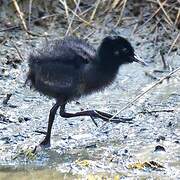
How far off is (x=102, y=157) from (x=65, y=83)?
651 mm

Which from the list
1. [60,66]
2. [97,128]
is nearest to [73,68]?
[60,66]

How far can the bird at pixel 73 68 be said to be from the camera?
5.67 meters

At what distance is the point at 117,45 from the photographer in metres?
5.77

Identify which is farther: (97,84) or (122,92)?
(122,92)

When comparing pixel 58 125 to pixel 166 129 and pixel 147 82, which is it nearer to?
pixel 166 129

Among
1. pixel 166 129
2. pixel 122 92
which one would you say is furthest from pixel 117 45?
pixel 122 92

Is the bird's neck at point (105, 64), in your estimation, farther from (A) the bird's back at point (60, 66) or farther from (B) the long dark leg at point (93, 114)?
(B) the long dark leg at point (93, 114)

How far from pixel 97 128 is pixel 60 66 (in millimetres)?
633

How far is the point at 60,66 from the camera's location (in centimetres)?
569

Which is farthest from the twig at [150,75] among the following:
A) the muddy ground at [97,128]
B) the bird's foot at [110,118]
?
the bird's foot at [110,118]

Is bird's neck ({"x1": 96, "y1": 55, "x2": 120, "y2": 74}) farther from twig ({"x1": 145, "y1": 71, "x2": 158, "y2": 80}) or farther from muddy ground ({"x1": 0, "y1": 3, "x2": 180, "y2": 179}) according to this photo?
twig ({"x1": 145, "y1": 71, "x2": 158, "y2": 80})

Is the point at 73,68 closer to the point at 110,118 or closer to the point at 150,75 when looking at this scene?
the point at 110,118

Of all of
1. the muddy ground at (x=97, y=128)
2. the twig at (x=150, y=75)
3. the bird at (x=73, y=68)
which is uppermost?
the bird at (x=73, y=68)

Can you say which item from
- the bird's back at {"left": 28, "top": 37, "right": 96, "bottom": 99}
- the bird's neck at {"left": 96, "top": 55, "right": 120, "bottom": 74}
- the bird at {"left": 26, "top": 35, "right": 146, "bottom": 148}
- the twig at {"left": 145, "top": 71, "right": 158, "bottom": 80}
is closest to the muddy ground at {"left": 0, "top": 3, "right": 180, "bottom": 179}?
the twig at {"left": 145, "top": 71, "right": 158, "bottom": 80}
